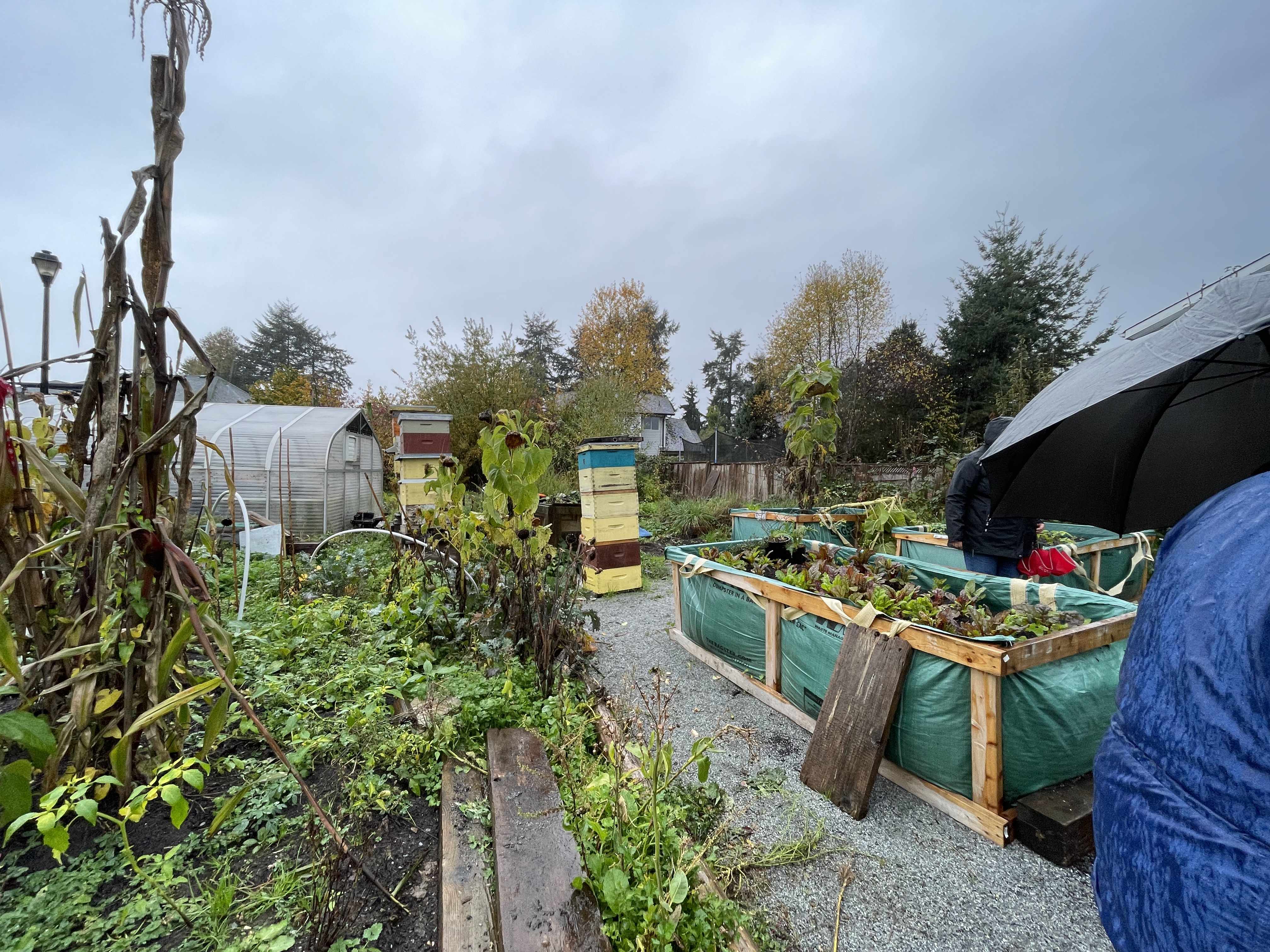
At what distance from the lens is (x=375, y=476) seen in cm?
1038

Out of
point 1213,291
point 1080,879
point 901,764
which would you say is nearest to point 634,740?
point 901,764

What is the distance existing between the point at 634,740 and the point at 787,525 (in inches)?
161

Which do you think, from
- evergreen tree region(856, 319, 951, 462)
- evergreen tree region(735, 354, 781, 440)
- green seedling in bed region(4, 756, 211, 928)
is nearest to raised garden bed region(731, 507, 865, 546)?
green seedling in bed region(4, 756, 211, 928)

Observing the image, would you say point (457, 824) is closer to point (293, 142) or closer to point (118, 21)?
point (118, 21)

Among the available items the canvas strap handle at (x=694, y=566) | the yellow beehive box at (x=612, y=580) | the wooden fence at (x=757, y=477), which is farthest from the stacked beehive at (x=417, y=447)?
the wooden fence at (x=757, y=477)

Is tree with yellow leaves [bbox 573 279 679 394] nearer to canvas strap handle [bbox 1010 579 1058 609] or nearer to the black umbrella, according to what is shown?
canvas strap handle [bbox 1010 579 1058 609]

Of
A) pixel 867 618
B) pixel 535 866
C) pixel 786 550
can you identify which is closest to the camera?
pixel 535 866

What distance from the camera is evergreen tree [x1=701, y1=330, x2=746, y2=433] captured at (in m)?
38.6

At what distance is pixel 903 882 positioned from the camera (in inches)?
71.9

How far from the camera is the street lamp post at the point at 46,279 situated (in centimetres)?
166

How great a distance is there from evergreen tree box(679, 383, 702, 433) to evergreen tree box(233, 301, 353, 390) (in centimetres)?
2505

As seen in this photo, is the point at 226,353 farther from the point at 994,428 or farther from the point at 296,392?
the point at 994,428

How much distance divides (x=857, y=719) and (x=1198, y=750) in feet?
5.76

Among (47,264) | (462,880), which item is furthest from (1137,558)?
(47,264)
